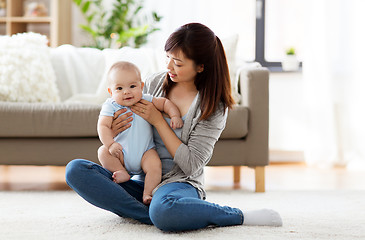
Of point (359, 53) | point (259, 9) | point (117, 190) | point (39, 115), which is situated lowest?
point (117, 190)

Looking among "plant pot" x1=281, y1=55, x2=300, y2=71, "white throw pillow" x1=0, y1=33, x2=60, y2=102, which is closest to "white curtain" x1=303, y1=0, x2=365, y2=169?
"plant pot" x1=281, y1=55, x2=300, y2=71

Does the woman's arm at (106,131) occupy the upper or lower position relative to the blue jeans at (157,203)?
upper

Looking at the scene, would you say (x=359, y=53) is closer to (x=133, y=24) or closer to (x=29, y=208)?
(x=133, y=24)

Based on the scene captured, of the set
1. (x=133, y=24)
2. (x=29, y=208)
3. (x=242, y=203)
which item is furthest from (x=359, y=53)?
(x=29, y=208)

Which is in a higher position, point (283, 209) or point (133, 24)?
point (133, 24)

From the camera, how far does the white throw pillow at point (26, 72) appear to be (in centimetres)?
273

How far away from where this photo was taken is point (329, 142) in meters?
3.97

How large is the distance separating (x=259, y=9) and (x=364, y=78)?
1.03 m

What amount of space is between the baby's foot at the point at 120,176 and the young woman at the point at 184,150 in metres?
0.02

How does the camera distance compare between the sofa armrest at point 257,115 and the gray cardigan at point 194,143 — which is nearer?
the gray cardigan at point 194,143

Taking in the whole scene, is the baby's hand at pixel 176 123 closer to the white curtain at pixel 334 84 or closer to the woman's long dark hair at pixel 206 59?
the woman's long dark hair at pixel 206 59

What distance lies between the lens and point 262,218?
179cm

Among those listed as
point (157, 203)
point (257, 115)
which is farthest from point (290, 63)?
point (157, 203)

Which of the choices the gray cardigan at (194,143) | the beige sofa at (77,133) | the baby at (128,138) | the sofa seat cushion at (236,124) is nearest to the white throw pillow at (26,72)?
the beige sofa at (77,133)
